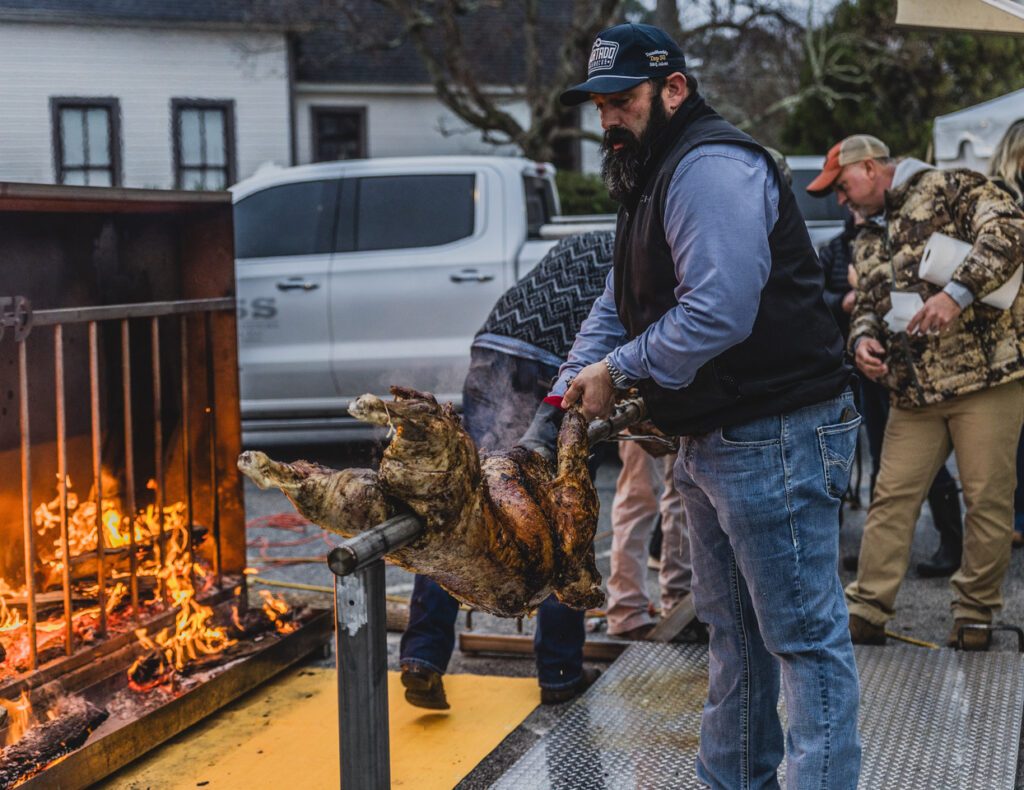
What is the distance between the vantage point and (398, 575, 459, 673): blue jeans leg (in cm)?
407

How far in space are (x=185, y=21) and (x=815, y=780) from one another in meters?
15.9

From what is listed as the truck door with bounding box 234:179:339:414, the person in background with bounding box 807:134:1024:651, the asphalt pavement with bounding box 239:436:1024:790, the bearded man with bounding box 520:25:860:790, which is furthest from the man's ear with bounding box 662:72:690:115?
the truck door with bounding box 234:179:339:414

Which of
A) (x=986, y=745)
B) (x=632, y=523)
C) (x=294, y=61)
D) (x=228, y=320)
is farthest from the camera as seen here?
(x=294, y=61)

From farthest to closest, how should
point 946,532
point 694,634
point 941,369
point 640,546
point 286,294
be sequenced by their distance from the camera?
point 286,294 → point 946,532 → point 640,546 → point 694,634 → point 941,369

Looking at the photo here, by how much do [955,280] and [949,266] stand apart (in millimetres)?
105

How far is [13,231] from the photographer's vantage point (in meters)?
3.89

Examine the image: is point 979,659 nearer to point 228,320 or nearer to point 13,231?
point 228,320

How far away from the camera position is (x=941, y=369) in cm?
441

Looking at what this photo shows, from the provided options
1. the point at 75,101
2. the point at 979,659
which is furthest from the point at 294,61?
the point at 979,659

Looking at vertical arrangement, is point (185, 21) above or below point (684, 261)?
above

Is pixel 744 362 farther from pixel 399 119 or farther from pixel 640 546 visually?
pixel 399 119

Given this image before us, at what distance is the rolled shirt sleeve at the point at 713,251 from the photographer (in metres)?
2.47

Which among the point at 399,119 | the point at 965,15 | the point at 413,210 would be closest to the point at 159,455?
the point at 965,15

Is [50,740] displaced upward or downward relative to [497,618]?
upward
